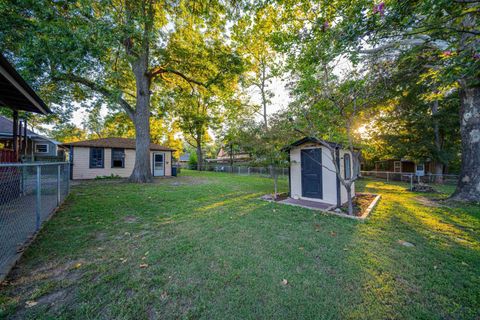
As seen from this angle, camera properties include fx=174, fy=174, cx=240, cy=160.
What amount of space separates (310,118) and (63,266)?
601 cm

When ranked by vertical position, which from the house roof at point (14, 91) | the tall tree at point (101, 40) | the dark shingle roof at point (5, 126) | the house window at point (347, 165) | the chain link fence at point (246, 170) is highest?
the tall tree at point (101, 40)

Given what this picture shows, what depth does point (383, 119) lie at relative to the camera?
12.0m

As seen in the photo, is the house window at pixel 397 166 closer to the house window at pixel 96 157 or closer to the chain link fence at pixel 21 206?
the chain link fence at pixel 21 206

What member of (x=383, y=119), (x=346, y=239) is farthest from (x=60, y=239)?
(x=383, y=119)

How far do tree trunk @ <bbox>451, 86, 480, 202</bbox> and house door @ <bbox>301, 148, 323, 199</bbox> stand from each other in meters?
4.86

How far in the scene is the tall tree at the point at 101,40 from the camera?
18.1 ft

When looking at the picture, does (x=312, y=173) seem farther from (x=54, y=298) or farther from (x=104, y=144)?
(x=104, y=144)

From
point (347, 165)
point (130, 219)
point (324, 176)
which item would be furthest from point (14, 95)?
point (347, 165)

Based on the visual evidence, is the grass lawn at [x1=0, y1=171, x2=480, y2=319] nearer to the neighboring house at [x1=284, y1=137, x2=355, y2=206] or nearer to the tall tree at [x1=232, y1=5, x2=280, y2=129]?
the neighboring house at [x1=284, y1=137, x2=355, y2=206]

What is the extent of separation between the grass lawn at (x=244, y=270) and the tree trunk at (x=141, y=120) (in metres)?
6.15

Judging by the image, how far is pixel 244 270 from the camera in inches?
90.7

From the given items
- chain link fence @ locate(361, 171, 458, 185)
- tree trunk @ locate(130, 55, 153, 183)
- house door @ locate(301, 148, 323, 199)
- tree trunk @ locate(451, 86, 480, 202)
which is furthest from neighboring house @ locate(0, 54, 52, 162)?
chain link fence @ locate(361, 171, 458, 185)

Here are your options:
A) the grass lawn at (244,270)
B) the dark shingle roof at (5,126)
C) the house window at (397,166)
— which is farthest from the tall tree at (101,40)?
the house window at (397,166)

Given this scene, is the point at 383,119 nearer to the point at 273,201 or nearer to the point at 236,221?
the point at 273,201
